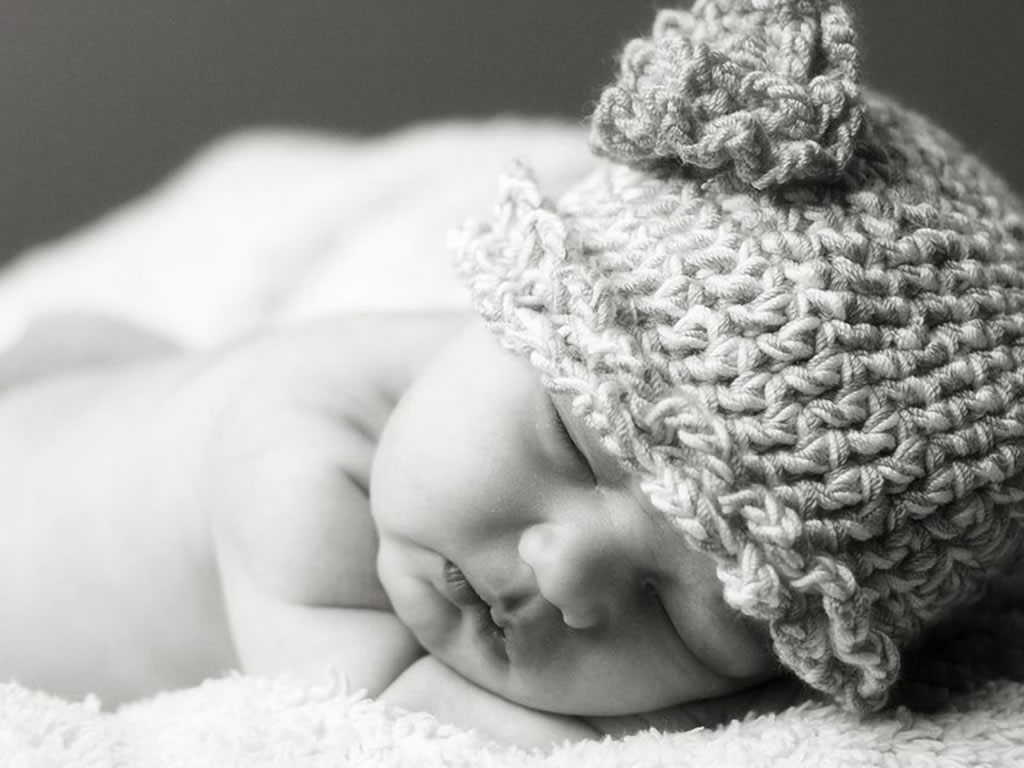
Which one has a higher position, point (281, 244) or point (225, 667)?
point (281, 244)

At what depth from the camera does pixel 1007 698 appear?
1.09 m

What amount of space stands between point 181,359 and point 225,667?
0.42 m

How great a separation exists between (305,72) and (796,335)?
1.72 m

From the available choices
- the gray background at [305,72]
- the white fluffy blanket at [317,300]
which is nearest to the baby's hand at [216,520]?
the white fluffy blanket at [317,300]

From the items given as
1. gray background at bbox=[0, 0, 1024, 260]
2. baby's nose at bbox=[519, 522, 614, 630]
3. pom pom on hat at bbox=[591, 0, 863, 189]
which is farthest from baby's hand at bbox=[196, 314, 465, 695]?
gray background at bbox=[0, 0, 1024, 260]

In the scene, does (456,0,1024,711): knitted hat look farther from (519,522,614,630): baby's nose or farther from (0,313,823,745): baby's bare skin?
(0,313,823,745): baby's bare skin

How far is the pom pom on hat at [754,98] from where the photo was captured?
38.0 inches

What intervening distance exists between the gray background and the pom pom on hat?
119 centimetres

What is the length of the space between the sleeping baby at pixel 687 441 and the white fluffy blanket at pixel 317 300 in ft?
0.21

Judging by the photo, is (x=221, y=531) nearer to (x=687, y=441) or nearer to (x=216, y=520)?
(x=216, y=520)

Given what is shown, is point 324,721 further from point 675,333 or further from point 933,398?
point 933,398

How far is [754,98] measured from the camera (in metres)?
0.98

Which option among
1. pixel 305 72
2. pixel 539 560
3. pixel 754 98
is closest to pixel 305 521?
pixel 539 560

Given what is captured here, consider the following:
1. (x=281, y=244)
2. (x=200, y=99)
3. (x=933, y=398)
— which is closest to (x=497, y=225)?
(x=933, y=398)
